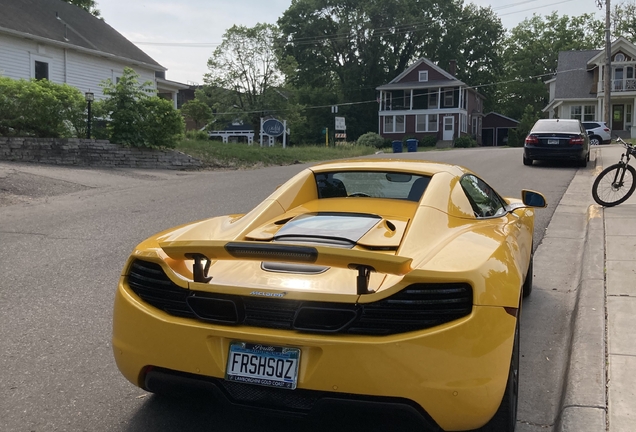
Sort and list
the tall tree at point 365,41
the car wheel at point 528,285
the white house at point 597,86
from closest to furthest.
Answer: the car wheel at point 528,285 < the white house at point 597,86 < the tall tree at point 365,41

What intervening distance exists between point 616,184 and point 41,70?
2505cm

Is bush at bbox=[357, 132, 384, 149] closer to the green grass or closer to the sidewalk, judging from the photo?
the green grass

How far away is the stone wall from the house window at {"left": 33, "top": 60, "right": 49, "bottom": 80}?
1160 centimetres

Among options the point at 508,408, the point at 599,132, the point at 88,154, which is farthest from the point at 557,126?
the point at 599,132

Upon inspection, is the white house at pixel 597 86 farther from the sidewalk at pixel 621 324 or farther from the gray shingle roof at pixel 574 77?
the sidewalk at pixel 621 324

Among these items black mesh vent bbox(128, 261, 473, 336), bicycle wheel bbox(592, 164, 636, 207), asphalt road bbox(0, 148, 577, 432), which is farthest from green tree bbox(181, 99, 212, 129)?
black mesh vent bbox(128, 261, 473, 336)

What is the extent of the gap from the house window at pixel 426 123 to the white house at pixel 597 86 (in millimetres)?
11557

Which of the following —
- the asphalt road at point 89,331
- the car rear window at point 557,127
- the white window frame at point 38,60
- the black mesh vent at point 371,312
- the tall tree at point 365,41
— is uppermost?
the tall tree at point 365,41

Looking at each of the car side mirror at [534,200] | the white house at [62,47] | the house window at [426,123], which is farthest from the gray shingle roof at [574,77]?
the car side mirror at [534,200]

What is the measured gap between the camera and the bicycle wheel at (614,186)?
1028 centimetres

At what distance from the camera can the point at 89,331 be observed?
14.8ft

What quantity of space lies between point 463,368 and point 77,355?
8.78ft

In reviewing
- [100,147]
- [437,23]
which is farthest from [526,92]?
[100,147]

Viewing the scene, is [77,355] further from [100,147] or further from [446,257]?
[100,147]
